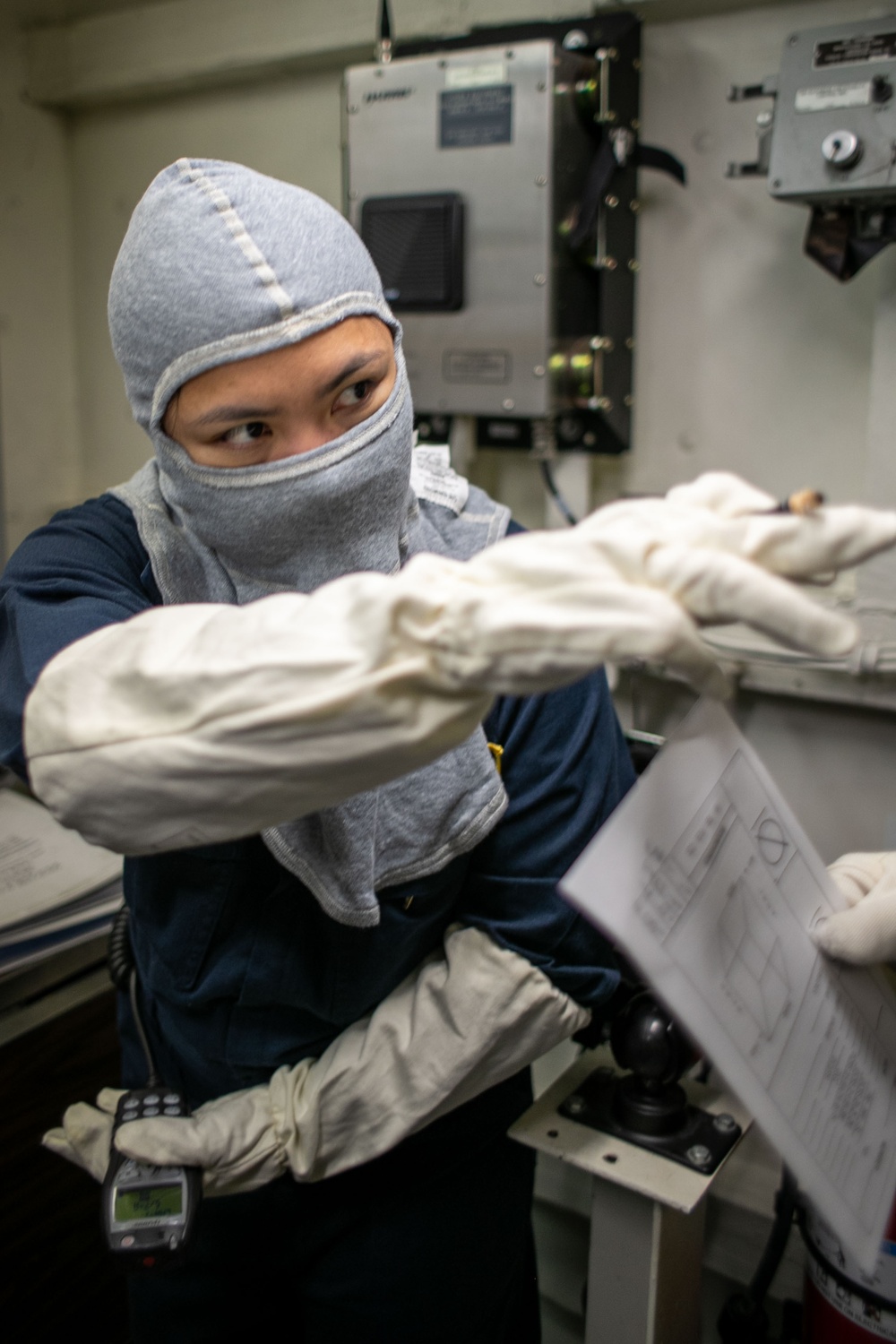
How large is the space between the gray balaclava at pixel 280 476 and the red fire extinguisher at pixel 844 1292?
0.62 metres

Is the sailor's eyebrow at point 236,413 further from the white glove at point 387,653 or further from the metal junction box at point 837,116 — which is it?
the metal junction box at point 837,116

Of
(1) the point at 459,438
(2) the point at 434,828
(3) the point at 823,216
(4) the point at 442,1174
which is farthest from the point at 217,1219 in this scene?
(3) the point at 823,216

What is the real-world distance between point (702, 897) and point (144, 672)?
371 millimetres

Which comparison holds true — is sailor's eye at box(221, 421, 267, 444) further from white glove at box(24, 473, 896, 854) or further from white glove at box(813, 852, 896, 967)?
white glove at box(813, 852, 896, 967)

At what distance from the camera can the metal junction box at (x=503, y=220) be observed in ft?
4.68

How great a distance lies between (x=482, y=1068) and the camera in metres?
0.94

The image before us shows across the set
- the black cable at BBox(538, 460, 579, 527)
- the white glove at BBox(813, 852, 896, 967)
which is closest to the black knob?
the white glove at BBox(813, 852, 896, 967)

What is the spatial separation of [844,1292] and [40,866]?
3.84ft

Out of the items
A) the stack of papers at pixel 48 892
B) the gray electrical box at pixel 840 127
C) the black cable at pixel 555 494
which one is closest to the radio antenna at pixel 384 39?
the gray electrical box at pixel 840 127

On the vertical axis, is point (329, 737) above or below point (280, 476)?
below

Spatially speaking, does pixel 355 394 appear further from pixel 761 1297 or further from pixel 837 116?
pixel 761 1297

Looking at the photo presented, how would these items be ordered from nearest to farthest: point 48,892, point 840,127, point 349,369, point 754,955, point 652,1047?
1. point 754,955
2. point 349,369
3. point 652,1047
4. point 840,127
5. point 48,892

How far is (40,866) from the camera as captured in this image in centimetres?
150

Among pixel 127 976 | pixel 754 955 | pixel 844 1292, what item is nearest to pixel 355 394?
pixel 754 955
